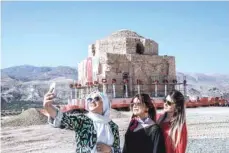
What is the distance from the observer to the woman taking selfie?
4.35 m

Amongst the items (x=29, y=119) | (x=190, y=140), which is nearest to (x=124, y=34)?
(x=29, y=119)

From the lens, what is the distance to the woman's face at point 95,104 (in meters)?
3.98

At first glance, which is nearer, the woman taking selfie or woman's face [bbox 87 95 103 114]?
woman's face [bbox 87 95 103 114]

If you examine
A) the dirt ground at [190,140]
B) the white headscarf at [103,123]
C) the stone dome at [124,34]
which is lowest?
the dirt ground at [190,140]

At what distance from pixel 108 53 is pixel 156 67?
413 cm

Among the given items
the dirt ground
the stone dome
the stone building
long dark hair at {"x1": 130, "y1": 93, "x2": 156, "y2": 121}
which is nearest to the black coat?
long dark hair at {"x1": 130, "y1": 93, "x2": 156, "y2": 121}

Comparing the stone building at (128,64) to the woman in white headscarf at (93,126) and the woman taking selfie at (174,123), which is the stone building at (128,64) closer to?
the woman taking selfie at (174,123)

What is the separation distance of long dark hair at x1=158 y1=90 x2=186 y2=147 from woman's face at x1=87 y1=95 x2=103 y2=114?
2.85ft

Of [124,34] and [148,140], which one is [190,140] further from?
[124,34]

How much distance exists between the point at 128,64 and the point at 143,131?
24.2 metres

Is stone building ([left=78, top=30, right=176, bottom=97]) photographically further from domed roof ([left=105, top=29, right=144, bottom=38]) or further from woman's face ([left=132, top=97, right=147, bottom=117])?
woman's face ([left=132, top=97, right=147, bottom=117])

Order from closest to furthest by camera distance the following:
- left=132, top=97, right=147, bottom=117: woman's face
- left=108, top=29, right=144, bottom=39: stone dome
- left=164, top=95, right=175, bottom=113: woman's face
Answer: left=132, top=97, right=147, bottom=117: woman's face < left=164, top=95, right=175, bottom=113: woman's face < left=108, top=29, right=144, bottom=39: stone dome

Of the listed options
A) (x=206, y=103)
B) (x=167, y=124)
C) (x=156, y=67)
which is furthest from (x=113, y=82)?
(x=167, y=124)

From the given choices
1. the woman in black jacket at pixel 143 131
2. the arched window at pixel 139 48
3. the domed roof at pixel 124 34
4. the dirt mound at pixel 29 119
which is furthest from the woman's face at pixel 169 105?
the domed roof at pixel 124 34
